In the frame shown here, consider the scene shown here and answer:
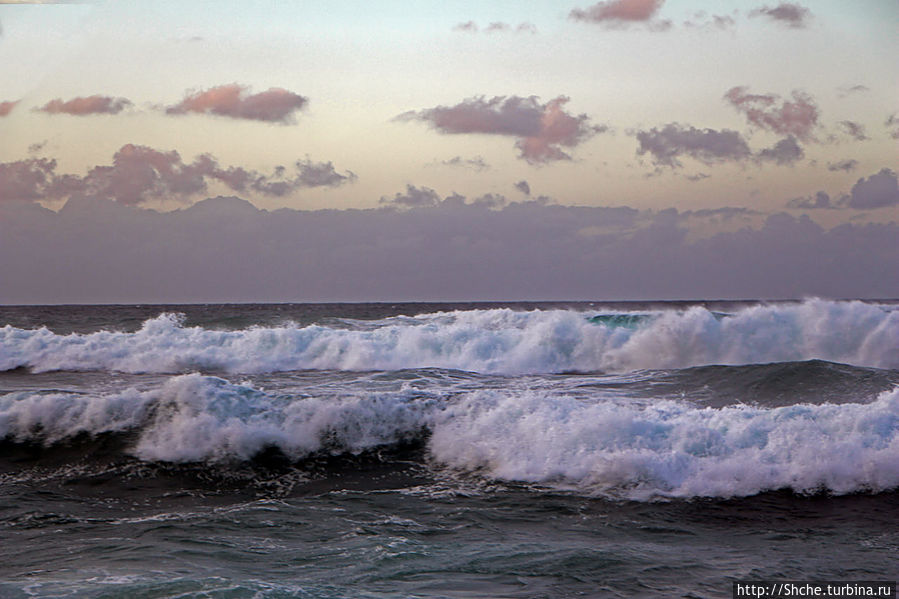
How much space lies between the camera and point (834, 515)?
8766 millimetres

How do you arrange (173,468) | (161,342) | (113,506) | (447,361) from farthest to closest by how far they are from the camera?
(161,342), (447,361), (173,468), (113,506)

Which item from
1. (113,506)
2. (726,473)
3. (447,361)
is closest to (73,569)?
(113,506)

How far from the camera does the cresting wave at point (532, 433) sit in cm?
992

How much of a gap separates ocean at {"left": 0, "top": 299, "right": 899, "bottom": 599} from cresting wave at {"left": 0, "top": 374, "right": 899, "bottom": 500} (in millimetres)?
35

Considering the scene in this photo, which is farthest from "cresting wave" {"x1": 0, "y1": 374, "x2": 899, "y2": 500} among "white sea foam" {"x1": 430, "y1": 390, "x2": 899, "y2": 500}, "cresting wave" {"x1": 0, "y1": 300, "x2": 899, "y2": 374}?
"cresting wave" {"x1": 0, "y1": 300, "x2": 899, "y2": 374}

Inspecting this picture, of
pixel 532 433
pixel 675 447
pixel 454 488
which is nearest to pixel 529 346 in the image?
pixel 532 433

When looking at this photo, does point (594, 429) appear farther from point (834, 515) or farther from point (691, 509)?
point (834, 515)

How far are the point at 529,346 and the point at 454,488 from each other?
14522mm

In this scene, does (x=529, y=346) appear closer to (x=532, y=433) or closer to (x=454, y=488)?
(x=532, y=433)

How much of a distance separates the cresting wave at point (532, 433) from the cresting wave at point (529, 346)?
9.80 metres

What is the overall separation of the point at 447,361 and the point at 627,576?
17.2 meters

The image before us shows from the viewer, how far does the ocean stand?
677cm

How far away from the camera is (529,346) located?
2438 cm

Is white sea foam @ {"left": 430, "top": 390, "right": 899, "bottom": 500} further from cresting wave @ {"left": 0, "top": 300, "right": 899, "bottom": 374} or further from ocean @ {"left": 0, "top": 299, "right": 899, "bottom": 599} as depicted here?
cresting wave @ {"left": 0, "top": 300, "right": 899, "bottom": 374}
